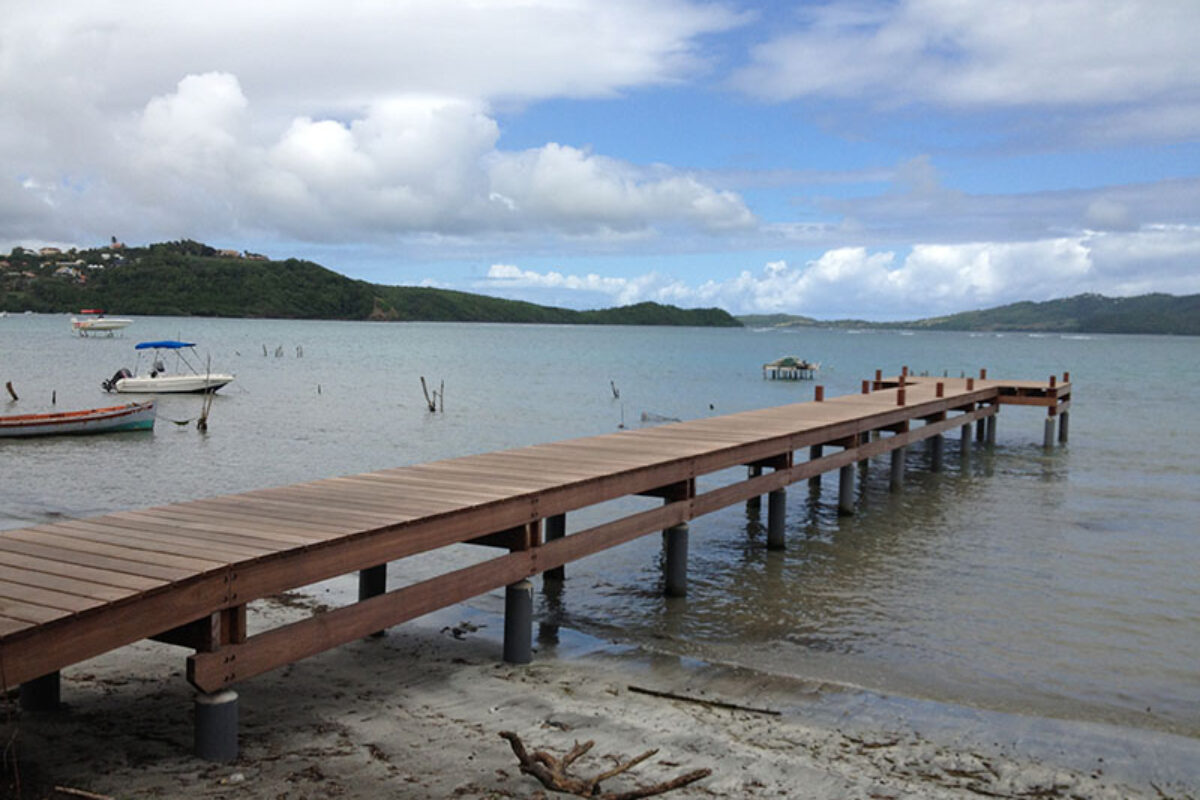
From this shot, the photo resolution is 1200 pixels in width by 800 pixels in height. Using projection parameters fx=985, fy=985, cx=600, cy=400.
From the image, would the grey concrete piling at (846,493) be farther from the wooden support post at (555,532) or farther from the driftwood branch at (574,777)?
the driftwood branch at (574,777)

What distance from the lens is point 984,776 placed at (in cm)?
657

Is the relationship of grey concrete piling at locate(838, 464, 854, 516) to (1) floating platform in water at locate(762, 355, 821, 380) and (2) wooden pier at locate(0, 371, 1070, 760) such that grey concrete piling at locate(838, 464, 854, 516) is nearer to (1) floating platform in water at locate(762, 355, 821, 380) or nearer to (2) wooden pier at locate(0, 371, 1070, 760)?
(2) wooden pier at locate(0, 371, 1070, 760)

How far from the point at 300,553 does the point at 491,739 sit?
1789 millimetres

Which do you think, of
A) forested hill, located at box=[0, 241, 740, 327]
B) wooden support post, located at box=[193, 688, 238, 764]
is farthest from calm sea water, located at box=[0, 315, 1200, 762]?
forested hill, located at box=[0, 241, 740, 327]

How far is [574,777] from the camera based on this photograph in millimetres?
5902

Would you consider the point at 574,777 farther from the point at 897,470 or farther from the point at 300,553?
the point at 897,470

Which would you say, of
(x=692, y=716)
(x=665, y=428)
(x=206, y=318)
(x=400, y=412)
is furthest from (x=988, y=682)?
(x=206, y=318)

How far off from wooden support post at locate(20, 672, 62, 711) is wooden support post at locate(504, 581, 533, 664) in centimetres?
337

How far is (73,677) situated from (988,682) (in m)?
7.56

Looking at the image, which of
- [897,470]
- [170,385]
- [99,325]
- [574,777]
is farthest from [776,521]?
[99,325]

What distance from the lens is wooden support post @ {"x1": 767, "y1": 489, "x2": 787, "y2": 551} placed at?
13838 mm

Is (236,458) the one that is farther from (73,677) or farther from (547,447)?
(73,677)

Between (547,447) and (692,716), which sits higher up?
(547,447)

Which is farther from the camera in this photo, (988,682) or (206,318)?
(206,318)
